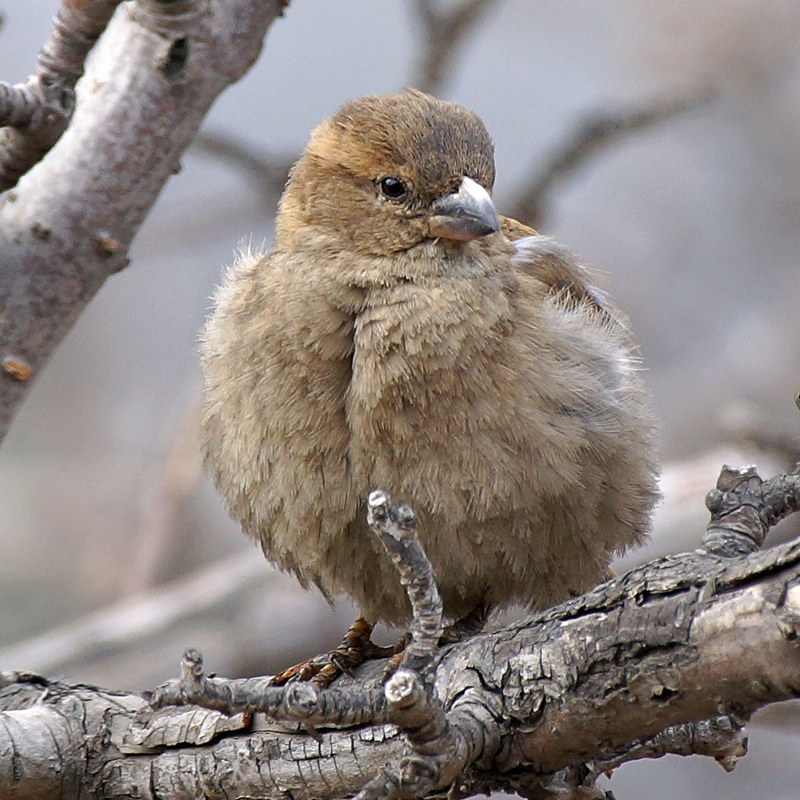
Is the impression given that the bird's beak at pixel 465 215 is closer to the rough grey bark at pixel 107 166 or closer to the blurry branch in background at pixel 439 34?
the rough grey bark at pixel 107 166

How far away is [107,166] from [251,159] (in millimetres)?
1821

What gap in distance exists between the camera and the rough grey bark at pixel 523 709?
2320mm

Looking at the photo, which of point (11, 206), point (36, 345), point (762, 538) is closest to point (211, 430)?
point (36, 345)

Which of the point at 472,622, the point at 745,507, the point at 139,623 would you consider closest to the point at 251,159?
the point at 139,623

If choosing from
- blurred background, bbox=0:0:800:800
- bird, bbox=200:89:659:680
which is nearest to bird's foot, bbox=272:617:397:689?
bird, bbox=200:89:659:680

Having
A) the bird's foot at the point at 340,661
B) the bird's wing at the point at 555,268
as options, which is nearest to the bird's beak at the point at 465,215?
the bird's wing at the point at 555,268

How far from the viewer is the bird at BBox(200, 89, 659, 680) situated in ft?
11.8

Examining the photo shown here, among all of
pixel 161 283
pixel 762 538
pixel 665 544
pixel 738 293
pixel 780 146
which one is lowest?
pixel 762 538

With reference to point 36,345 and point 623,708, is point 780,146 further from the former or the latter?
point 623,708

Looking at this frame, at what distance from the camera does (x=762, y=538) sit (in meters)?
2.91

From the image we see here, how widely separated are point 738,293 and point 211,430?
5.64 metres

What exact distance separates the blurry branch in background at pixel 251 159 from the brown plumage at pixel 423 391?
59.9 inches

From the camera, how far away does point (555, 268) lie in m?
4.19

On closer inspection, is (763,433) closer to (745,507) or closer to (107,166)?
(745,507)
